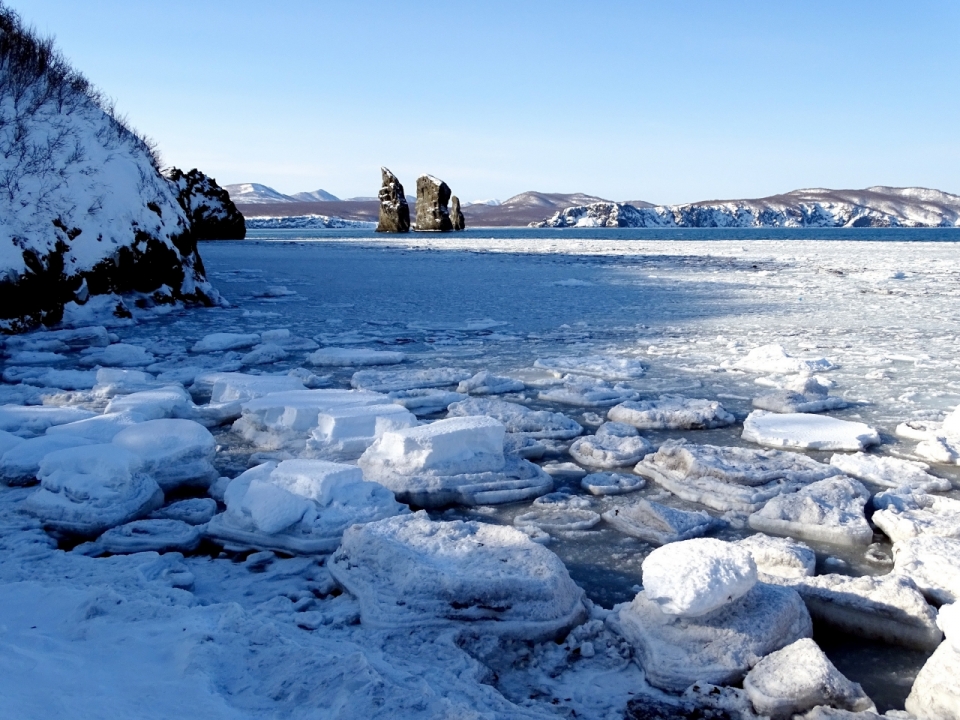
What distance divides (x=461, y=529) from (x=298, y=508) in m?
0.51

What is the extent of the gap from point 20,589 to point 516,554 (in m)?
1.13

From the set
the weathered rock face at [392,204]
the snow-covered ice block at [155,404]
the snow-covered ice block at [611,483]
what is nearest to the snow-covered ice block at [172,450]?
the snow-covered ice block at [155,404]

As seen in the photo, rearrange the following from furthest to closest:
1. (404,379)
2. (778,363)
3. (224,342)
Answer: (224,342), (778,363), (404,379)

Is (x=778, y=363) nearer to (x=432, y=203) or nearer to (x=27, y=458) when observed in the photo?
(x=27, y=458)

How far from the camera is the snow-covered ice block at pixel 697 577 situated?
62.7 inches

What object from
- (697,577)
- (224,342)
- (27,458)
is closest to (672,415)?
(697,577)

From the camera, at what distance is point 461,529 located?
198 centimetres

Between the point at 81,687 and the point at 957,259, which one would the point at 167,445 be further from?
the point at 957,259

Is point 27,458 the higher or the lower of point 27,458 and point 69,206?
the lower

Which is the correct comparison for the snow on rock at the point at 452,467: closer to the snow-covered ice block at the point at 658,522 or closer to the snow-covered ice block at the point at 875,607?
the snow-covered ice block at the point at 658,522

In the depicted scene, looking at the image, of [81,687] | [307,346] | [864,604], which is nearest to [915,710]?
[864,604]

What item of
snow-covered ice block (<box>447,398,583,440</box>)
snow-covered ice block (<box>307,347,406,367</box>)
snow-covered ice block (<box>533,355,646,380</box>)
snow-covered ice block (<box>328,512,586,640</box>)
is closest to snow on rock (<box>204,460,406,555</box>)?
snow-covered ice block (<box>328,512,586,640</box>)

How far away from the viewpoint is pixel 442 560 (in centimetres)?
181

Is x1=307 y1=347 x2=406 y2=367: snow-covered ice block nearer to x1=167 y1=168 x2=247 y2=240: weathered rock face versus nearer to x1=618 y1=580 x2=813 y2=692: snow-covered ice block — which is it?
x1=618 y1=580 x2=813 y2=692: snow-covered ice block
